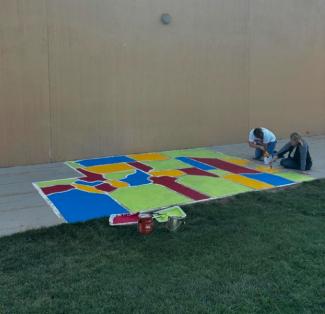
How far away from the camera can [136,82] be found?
8.55 m

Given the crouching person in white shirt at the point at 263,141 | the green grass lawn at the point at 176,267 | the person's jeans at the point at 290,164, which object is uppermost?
the crouching person in white shirt at the point at 263,141

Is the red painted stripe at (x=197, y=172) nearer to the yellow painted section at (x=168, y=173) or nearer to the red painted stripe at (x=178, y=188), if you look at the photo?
the yellow painted section at (x=168, y=173)

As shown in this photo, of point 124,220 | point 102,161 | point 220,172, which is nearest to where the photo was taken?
point 124,220

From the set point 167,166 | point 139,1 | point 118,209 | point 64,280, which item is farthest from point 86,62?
point 64,280

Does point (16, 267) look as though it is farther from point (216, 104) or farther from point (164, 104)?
point (216, 104)

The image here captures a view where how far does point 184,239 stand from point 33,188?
2801 mm

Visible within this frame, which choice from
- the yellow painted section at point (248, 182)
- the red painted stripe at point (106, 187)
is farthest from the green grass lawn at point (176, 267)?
the red painted stripe at point (106, 187)

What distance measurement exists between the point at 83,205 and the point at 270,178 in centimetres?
298

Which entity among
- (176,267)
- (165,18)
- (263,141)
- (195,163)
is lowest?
(176,267)

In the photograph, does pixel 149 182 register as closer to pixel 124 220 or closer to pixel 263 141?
pixel 124 220

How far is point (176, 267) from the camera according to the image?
12.4 ft

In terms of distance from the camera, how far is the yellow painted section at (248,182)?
6.38 m

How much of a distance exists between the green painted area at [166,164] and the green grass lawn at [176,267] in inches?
98.8

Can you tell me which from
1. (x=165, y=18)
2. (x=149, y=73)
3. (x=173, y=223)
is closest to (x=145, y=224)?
(x=173, y=223)
